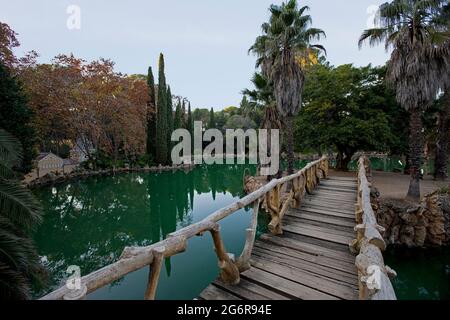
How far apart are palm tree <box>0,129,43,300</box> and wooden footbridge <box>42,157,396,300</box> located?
249 centimetres

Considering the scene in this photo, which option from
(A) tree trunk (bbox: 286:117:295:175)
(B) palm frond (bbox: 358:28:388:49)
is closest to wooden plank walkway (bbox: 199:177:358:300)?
(A) tree trunk (bbox: 286:117:295:175)

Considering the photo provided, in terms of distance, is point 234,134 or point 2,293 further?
point 234,134

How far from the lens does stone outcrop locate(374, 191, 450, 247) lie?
797cm

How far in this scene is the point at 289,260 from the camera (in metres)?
3.44

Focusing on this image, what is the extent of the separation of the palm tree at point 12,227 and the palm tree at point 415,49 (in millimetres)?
11537

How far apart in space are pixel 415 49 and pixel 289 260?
9.26 metres

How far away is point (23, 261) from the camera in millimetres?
3299

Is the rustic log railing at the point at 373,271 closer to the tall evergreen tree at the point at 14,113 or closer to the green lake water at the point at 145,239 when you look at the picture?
the green lake water at the point at 145,239

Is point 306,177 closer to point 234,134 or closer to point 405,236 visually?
point 405,236

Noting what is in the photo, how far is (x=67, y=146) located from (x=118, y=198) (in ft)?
77.4

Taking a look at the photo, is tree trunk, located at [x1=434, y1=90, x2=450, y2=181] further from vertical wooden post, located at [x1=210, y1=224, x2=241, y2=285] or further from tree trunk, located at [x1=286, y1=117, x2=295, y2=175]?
vertical wooden post, located at [x1=210, y1=224, x2=241, y2=285]
